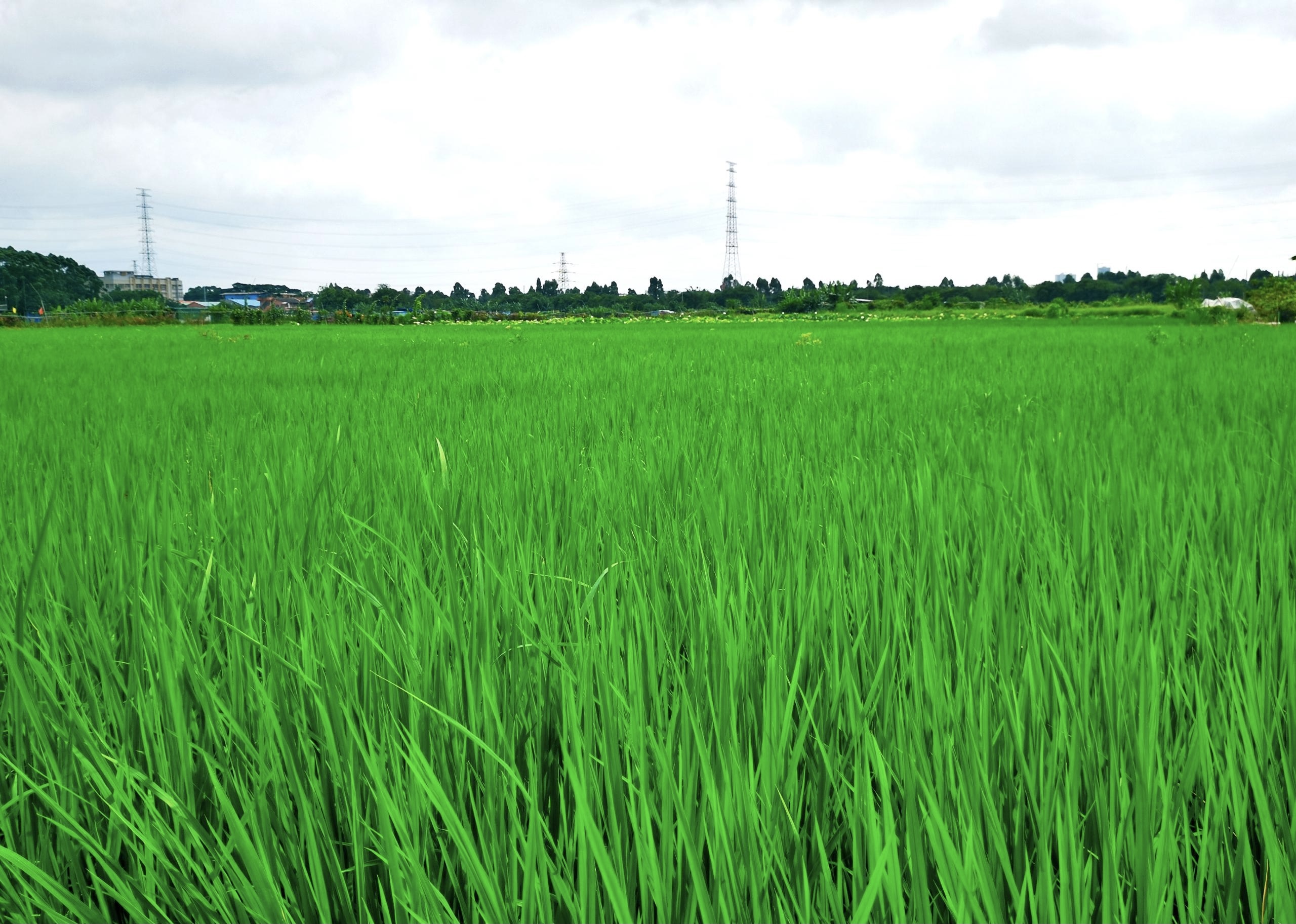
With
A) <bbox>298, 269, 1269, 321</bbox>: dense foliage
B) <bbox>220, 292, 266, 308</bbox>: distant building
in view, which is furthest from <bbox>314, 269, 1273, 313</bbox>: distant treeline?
<bbox>220, 292, 266, 308</bbox>: distant building

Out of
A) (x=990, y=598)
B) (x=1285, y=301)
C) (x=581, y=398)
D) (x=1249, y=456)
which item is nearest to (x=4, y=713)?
(x=990, y=598)

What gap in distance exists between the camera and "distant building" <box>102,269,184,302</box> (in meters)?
94.4

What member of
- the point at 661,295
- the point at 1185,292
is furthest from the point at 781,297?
the point at 1185,292

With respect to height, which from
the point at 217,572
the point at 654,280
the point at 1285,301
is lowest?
the point at 217,572

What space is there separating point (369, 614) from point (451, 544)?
0.43 meters

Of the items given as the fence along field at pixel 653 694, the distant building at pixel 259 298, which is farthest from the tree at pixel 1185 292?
the distant building at pixel 259 298

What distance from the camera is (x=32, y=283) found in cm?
6050

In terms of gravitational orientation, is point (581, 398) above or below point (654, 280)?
below

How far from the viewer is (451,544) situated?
143cm

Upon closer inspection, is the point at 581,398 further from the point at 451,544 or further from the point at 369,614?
the point at 369,614

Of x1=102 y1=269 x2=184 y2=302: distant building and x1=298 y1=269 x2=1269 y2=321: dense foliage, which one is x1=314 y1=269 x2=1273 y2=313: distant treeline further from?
x1=102 y1=269 x2=184 y2=302: distant building

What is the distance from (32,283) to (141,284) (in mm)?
47464

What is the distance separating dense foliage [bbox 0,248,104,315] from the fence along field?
73.0m

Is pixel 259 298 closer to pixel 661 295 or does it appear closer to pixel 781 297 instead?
pixel 661 295
